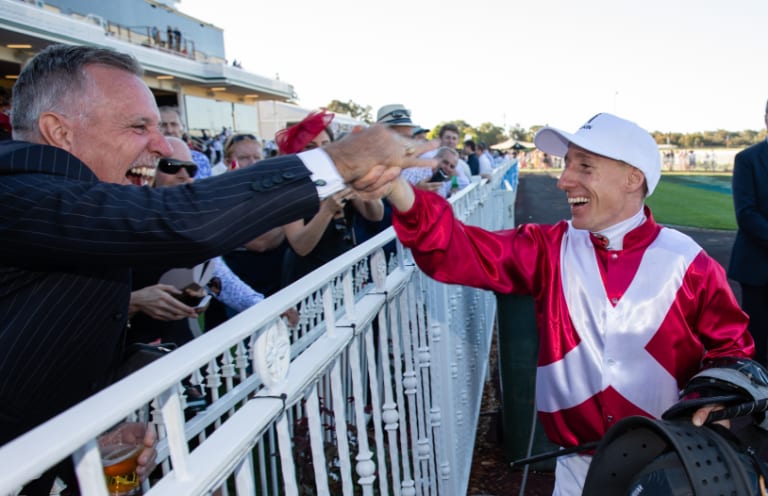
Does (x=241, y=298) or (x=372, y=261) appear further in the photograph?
(x=241, y=298)

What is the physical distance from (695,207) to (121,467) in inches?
875

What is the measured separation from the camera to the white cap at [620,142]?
87.1 inches

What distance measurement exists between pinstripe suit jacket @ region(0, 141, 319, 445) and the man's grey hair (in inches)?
8.7

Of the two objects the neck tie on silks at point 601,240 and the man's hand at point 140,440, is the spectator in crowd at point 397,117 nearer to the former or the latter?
the neck tie on silks at point 601,240

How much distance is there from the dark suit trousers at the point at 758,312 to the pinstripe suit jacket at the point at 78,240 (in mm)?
4029

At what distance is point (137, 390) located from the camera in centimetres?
89

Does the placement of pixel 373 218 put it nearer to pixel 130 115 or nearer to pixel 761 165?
pixel 130 115

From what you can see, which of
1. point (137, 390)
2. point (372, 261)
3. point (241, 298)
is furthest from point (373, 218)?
point (137, 390)

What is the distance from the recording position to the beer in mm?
1423

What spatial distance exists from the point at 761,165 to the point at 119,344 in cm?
447

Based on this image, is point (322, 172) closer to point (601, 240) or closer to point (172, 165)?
point (601, 240)

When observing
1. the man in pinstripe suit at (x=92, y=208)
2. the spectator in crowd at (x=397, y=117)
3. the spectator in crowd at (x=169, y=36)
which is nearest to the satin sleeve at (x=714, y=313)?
the man in pinstripe suit at (x=92, y=208)

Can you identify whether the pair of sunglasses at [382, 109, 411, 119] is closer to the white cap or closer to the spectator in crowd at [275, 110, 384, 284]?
the spectator in crowd at [275, 110, 384, 284]

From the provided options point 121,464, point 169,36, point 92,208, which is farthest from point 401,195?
point 169,36
